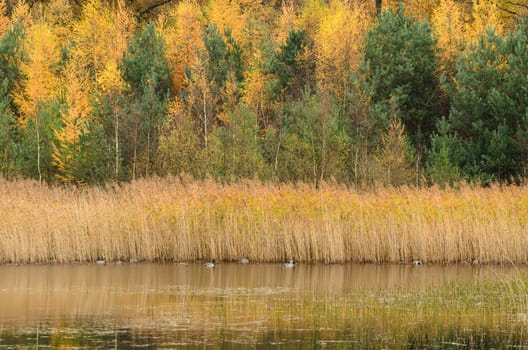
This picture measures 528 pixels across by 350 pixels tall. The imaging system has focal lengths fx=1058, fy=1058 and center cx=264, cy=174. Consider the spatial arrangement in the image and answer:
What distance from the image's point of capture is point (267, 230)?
2223 centimetres

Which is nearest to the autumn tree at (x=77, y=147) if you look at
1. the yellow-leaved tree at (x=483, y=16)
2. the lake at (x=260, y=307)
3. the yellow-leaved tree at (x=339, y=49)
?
the yellow-leaved tree at (x=339, y=49)

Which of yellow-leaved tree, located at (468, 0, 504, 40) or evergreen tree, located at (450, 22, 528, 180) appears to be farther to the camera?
yellow-leaved tree, located at (468, 0, 504, 40)

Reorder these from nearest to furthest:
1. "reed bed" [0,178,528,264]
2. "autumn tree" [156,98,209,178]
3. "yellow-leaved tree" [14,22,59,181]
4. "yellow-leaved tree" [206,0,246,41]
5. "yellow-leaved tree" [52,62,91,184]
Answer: "reed bed" [0,178,528,264]
"autumn tree" [156,98,209,178]
"yellow-leaved tree" [52,62,91,184]
"yellow-leaved tree" [14,22,59,181]
"yellow-leaved tree" [206,0,246,41]

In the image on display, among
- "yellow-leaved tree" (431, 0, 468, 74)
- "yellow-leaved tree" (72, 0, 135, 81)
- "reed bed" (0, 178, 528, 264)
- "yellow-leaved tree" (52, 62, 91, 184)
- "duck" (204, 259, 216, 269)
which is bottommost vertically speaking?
"duck" (204, 259, 216, 269)

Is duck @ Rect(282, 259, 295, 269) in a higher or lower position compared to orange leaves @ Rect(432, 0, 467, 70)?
lower

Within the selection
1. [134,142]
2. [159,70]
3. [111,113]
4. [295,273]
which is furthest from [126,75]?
[295,273]

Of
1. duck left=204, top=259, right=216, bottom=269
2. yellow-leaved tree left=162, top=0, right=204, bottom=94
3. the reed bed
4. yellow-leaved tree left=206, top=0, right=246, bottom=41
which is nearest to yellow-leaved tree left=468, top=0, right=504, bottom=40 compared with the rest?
yellow-leaved tree left=206, top=0, right=246, bottom=41

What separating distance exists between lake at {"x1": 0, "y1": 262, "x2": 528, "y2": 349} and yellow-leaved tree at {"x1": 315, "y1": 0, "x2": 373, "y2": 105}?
30627 mm

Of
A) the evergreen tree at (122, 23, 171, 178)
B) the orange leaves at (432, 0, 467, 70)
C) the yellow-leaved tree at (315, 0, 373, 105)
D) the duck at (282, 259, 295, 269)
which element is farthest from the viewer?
the yellow-leaved tree at (315, 0, 373, 105)

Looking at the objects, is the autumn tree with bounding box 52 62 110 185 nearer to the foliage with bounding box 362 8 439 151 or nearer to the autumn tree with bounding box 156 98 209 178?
the autumn tree with bounding box 156 98 209 178

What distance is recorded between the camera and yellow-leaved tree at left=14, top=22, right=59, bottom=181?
51750mm

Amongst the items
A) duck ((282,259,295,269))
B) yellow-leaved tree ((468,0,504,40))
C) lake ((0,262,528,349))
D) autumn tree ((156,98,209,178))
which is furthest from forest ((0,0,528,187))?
lake ((0,262,528,349))

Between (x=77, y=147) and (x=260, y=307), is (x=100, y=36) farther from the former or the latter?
(x=260, y=307)

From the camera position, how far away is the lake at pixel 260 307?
1272 cm
